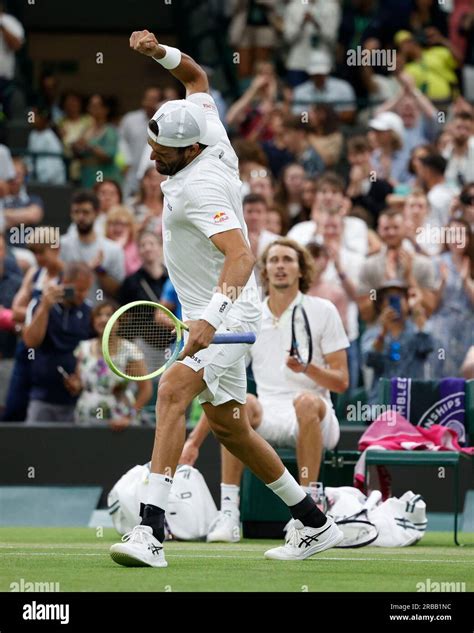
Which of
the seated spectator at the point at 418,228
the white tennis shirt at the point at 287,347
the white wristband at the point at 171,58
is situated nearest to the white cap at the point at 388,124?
the seated spectator at the point at 418,228

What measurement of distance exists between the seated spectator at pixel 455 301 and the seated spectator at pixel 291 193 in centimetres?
174

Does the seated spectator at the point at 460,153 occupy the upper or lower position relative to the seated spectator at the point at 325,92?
lower

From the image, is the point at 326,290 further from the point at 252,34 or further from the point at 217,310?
the point at 252,34

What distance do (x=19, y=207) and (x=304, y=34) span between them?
4548 mm

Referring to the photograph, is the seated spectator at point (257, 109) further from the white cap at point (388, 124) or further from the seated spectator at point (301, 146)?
the white cap at point (388, 124)

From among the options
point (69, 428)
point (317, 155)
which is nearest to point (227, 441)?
point (69, 428)

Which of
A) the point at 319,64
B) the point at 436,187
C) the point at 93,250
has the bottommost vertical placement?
the point at 93,250

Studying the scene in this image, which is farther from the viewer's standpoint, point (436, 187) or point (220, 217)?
point (436, 187)

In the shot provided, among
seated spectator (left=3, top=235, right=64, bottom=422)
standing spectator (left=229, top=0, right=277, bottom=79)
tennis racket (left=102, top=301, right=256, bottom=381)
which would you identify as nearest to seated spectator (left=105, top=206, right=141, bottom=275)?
seated spectator (left=3, top=235, right=64, bottom=422)

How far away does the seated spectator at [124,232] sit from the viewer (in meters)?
14.3

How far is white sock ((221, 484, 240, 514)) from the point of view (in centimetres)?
985

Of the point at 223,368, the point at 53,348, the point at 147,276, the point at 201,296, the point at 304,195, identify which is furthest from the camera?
the point at 304,195

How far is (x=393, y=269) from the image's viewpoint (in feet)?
43.6

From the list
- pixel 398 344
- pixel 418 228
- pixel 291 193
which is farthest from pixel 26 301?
pixel 418 228
